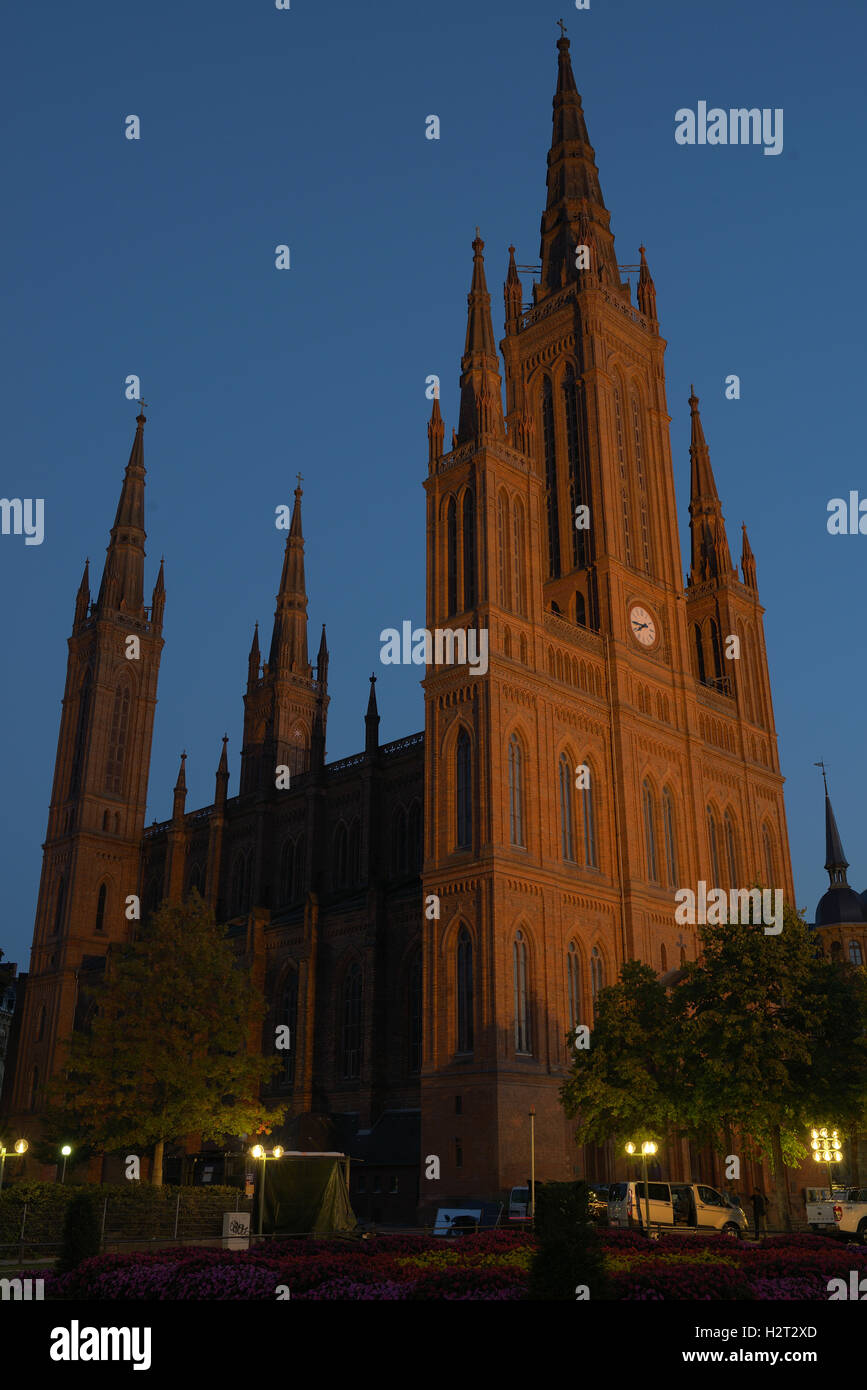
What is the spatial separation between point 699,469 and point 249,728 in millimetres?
39813

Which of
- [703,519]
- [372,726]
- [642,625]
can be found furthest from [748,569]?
[372,726]

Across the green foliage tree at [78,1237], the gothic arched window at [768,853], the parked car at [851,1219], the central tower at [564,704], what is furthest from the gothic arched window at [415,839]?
the green foliage tree at [78,1237]

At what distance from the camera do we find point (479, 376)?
57.3 m

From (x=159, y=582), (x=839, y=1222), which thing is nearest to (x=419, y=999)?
(x=839, y=1222)

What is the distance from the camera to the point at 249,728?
9419 centimetres

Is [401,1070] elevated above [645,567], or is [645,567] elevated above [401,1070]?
[645,567]

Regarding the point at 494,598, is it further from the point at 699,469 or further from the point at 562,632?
the point at 699,469

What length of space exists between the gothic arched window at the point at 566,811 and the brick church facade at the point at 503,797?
0.62ft

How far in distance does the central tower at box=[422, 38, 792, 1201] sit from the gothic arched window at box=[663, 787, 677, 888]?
17 cm

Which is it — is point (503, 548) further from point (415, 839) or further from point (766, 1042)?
point (766, 1042)

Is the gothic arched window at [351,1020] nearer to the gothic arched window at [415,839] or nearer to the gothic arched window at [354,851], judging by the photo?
the gothic arched window at [415,839]

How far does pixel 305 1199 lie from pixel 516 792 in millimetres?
21550

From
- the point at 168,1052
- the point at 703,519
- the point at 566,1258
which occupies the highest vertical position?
the point at 703,519

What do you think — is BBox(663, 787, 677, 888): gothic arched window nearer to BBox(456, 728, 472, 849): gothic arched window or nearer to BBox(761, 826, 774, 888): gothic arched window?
BBox(761, 826, 774, 888): gothic arched window
